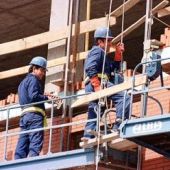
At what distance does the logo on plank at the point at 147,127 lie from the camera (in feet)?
40.1

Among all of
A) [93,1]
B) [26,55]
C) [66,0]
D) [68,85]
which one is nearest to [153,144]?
[68,85]

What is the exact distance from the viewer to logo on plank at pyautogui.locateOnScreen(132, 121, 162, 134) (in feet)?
40.1

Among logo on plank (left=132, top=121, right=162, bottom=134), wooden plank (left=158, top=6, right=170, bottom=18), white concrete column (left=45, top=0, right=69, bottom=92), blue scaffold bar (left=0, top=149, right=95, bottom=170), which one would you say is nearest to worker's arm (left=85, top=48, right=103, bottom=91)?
blue scaffold bar (left=0, top=149, right=95, bottom=170)

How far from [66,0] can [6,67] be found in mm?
8512

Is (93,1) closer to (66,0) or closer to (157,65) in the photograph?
(66,0)

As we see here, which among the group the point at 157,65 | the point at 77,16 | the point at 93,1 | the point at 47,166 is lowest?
the point at 47,166

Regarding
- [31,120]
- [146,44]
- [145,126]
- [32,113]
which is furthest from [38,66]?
[145,126]

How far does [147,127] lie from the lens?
12344 millimetres

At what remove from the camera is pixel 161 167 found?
45.9ft

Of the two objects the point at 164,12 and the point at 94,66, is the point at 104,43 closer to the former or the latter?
the point at 94,66

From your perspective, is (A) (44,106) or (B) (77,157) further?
(A) (44,106)

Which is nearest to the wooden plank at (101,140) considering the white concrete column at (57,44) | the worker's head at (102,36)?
the worker's head at (102,36)

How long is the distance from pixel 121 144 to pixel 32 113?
2.01 metres

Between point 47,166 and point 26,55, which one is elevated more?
Result: point 26,55
